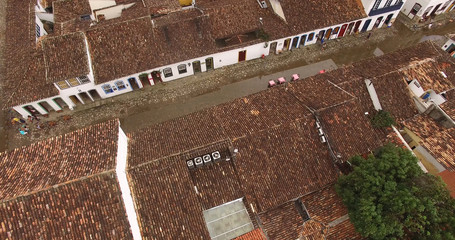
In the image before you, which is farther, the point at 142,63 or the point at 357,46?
the point at 357,46

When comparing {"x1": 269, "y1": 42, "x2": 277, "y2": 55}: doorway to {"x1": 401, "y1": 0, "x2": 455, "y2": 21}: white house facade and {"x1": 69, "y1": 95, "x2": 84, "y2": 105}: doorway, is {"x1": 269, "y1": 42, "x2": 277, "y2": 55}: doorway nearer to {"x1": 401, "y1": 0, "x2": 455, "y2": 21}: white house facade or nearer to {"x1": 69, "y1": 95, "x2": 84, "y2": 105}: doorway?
{"x1": 401, "y1": 0, "x2": 455, "y2": 21}: white house facade

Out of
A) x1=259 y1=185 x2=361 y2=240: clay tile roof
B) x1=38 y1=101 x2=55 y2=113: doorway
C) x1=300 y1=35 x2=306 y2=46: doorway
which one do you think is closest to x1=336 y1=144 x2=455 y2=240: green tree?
x1=259 y1=185 x2=361 y2=240: clay tile roof

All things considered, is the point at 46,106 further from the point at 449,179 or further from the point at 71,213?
the point at 449,179

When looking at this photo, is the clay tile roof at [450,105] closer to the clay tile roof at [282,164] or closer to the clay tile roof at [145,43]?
the clay tile roof at [282,164]

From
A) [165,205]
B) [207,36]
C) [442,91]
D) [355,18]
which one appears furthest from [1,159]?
[355,18]

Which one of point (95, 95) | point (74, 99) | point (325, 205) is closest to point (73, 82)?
point (74, 99)

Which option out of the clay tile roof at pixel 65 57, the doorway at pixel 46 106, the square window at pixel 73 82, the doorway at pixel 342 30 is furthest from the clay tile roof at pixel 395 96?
the doorway at pixel 46 106

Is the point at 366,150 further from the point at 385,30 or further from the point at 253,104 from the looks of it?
the point at 385,30
